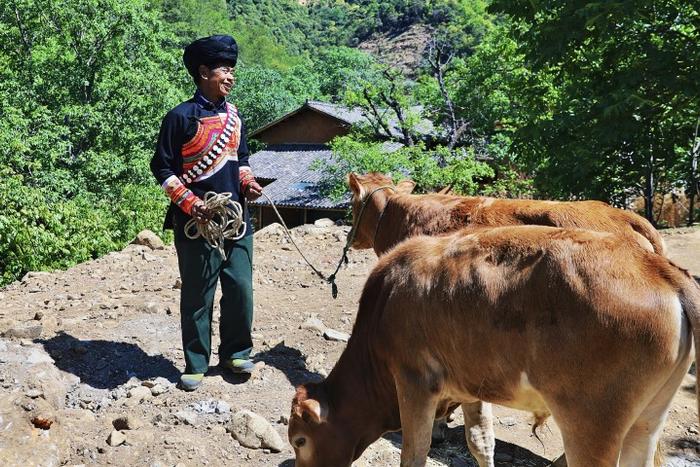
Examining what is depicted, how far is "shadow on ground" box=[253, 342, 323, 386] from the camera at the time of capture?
5.56m

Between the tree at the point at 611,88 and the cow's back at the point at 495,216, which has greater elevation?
the tree at the point at 611,88

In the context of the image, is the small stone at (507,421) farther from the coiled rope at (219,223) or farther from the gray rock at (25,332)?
the gray rock at (25,332)

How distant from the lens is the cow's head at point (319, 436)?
370cm

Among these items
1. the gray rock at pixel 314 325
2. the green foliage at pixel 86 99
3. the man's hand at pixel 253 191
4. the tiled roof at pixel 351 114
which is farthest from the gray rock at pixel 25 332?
the tiled roof at pixel 351 114

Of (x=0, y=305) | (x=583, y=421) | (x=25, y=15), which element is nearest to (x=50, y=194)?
(x=25, y=15)

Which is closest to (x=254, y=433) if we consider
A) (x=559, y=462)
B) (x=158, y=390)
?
(x=158, y=390)

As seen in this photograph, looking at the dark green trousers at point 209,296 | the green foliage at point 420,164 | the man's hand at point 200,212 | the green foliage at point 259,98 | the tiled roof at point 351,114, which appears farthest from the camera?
the green foliage at point 259,98

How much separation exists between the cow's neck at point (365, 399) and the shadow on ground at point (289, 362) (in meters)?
1.69

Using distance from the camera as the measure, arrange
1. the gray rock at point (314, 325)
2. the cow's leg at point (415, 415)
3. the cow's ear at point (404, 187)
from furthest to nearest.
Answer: the gray rock at point (314, 325)
the cow's ear at point (404, 187)
the cow's leg at point (415, 415)

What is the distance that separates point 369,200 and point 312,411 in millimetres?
2893

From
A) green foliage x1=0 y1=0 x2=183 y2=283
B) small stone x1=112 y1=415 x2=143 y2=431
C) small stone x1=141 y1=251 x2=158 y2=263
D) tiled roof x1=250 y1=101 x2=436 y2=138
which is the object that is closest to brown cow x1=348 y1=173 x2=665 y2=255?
small stone x1=112 y1=415 x2=143 y2=431

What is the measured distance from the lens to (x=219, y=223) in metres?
5.11

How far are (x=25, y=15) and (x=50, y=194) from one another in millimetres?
8892

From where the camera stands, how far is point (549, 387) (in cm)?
301
